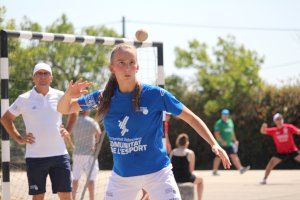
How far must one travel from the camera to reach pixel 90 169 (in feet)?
35.9

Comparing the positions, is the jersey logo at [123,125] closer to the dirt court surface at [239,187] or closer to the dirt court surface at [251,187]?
the dirt court surface at [239,187]

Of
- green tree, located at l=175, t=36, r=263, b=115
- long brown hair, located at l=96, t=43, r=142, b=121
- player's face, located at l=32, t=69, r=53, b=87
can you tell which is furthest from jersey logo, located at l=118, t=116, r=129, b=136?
green tree, located at l=175, t=36, r=263, b=115

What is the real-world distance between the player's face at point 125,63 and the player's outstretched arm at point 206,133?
0.55 metres

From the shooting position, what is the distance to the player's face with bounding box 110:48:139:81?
18.0 ft

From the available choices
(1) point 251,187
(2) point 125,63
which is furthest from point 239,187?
(2) point 125,63

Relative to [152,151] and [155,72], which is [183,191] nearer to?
[155,72]

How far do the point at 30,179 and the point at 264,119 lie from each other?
64.3ft

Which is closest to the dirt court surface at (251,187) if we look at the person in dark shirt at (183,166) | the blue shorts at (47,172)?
the person in dark shirt at (183,166)

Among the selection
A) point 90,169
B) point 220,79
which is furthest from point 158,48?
point 220,79

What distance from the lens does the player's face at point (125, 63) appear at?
5480 millimetres

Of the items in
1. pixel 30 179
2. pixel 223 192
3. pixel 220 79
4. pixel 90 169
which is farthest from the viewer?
pixel 220 79

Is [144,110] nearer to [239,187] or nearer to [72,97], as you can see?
[72,97]

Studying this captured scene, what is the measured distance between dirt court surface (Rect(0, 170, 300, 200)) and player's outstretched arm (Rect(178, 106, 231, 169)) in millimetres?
4880

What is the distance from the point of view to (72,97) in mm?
5816
